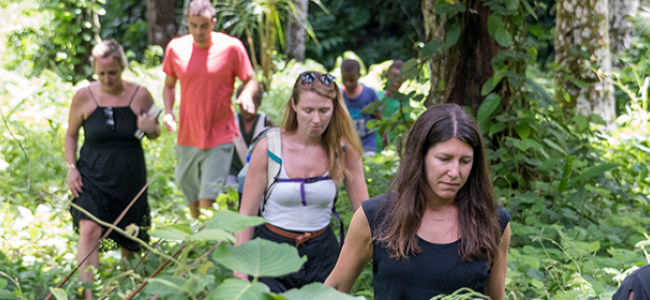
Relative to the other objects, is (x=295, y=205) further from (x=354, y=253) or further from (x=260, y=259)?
(x=260, y=259)

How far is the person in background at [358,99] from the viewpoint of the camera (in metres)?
8.22

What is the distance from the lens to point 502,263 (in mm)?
2668

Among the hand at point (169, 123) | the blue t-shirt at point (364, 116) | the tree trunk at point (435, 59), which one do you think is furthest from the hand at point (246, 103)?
the blue t-shirt at point (364, 116)

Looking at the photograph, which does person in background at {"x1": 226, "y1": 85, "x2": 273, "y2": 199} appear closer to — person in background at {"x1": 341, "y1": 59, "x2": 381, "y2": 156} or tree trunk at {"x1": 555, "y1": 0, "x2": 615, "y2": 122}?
person in background at {"x1": 341, "y1": 59, "x2": 381, "y2": 156}

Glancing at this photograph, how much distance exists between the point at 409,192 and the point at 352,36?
71.0 ft

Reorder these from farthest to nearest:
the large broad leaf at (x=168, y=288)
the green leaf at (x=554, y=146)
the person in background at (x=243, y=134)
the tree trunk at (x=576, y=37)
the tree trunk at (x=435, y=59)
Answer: the tree trunk at (x=576, y=37) < the person in background at (x=243, y=134) < the tree trunk at (x=435, y=59) < the green leaf at (x=554, y=146) < the large broad leaf at (x=168, y=288)

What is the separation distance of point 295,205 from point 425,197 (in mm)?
1338

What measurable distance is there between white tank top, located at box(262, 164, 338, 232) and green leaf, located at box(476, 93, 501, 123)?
1919mm

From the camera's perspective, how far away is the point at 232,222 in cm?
132

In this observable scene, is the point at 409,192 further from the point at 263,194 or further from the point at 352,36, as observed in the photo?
the point at 352,36

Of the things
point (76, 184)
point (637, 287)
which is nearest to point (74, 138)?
point (76, 184)

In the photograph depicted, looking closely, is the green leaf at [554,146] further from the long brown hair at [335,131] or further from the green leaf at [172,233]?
the green leaf at [172,233]

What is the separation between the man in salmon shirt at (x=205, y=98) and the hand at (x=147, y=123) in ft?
3.25

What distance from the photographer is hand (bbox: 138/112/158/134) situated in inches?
212
